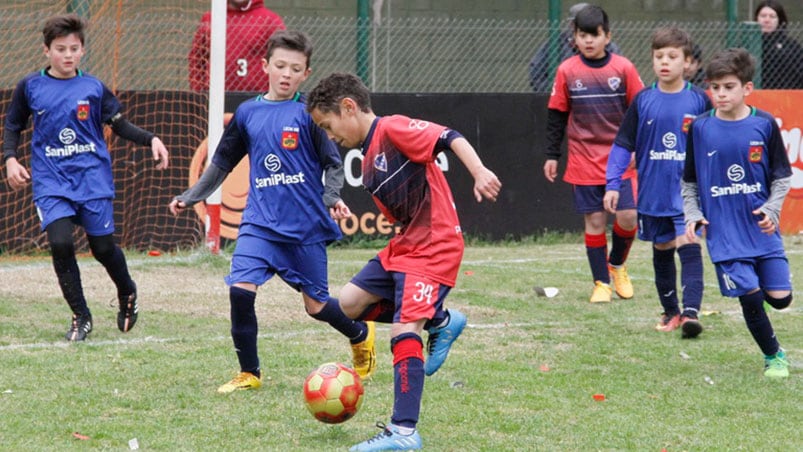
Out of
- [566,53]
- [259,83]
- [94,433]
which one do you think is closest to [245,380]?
[94,433]

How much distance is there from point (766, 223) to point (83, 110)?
4.05 meters

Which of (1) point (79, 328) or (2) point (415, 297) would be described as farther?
(1) point (79, 328)

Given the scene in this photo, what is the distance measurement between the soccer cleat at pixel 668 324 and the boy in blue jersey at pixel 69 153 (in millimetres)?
3316

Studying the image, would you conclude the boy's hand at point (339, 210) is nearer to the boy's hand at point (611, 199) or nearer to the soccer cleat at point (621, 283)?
the boy's hand at point (611, 199)

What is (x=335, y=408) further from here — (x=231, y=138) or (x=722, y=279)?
(x=722, y=279)

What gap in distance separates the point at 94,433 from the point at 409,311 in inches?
56.6

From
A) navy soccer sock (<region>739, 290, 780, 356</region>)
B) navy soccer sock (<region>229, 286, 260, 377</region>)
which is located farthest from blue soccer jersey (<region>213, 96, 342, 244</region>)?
navy soccer sock (<region>739, 290, 780, 356</region>)

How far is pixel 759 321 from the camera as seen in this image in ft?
22.3

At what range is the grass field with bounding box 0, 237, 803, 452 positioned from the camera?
5527mm

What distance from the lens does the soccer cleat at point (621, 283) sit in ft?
32.2

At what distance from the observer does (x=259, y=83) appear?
12555mm

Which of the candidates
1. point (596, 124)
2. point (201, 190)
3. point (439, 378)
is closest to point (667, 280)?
point (596, 124)

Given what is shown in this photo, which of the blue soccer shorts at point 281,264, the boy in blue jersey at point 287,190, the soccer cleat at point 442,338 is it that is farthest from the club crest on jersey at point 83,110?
the soccer cleat at point 442,338

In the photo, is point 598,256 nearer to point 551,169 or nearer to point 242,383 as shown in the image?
point 551,169
